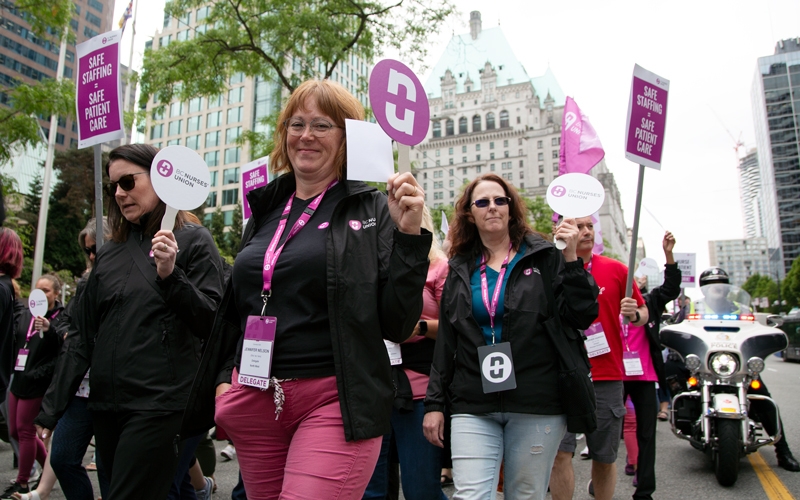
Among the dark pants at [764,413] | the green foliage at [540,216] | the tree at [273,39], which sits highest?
the green foliage at [540,216]

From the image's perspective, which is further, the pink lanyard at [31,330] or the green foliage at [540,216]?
the green foliage at [540,216]

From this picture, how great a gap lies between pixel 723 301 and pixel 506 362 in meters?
4.48

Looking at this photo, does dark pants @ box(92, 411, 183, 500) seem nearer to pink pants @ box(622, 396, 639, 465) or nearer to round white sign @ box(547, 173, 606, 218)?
round white sign @ box(547, 173, 606, 218)

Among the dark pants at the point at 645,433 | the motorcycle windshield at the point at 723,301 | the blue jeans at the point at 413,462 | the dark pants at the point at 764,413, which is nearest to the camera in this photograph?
the blue jeans at the point at 413,462

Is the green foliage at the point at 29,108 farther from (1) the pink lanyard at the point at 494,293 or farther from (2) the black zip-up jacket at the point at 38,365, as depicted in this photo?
(1) the pink lanyard at the point at 494,293

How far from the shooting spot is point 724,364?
5762 millimetres

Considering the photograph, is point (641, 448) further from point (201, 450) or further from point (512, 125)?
point (512, 125)

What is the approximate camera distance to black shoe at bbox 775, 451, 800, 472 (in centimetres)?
592

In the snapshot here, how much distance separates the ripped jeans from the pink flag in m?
3.13

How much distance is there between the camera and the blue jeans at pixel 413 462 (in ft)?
10.5

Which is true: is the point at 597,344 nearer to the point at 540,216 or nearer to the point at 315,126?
the point at 315,126

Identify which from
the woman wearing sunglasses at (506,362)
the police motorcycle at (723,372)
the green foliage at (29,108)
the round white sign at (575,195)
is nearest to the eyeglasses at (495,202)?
the woman wearing sunglasses at (506,362)

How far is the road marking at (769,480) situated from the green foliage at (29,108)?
33.6 ft

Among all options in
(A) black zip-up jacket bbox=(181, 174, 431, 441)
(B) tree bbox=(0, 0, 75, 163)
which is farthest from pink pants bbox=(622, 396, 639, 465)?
(B) tree bbox=(0, 0, 75, 163)
